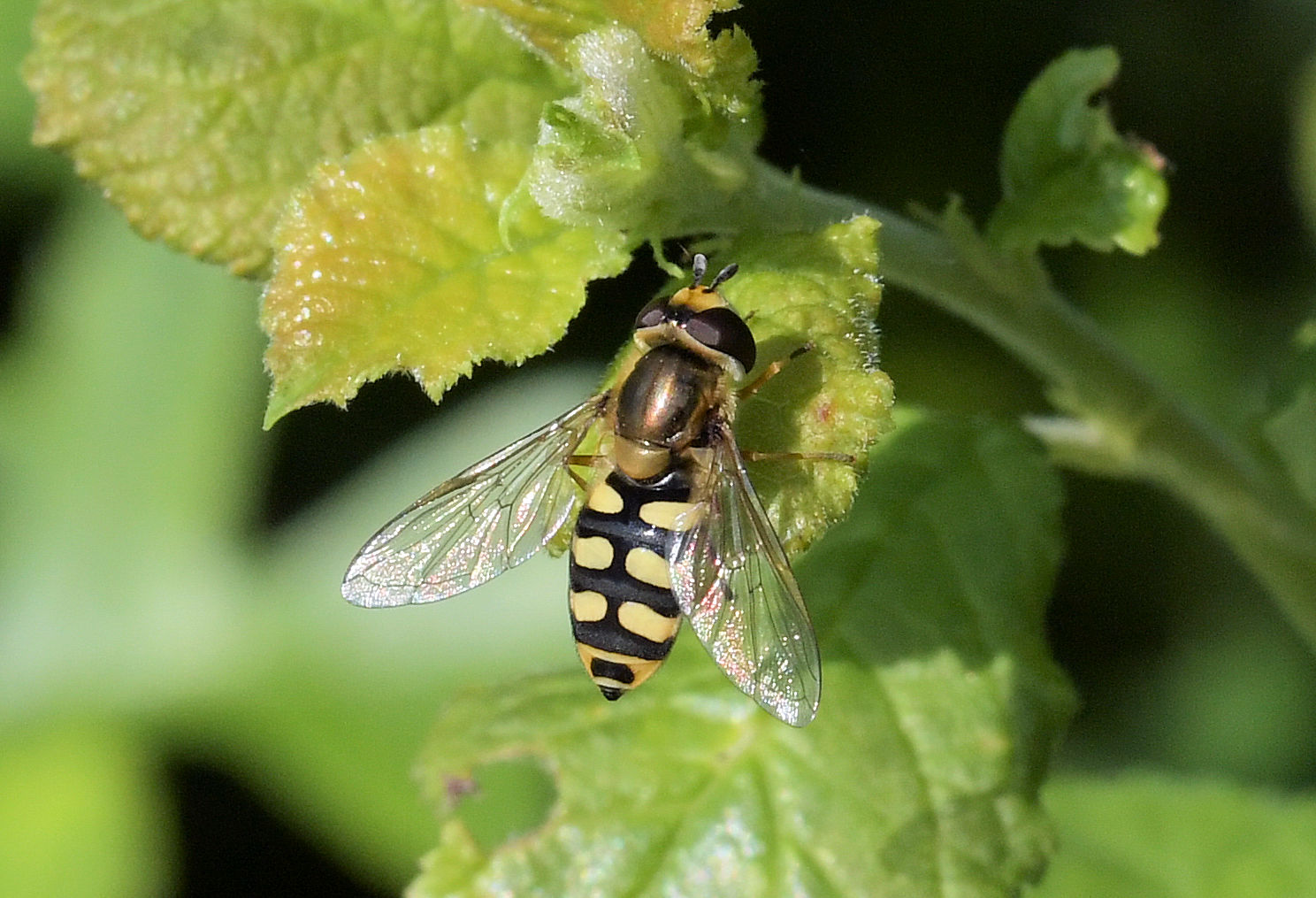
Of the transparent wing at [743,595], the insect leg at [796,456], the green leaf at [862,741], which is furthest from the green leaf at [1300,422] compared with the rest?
the insect leg at [796,456]

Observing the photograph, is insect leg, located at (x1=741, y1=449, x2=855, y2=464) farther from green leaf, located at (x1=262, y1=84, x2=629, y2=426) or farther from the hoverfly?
green leaf, located at (x1=262, y1=84, x2=629, y2=426)

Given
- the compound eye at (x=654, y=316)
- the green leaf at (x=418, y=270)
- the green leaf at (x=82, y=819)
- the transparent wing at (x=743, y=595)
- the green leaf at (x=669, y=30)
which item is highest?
the green leaf at (x=669, y=30)

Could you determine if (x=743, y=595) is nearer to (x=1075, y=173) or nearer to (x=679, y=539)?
(x=679, y=539)

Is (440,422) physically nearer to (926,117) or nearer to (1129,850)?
(926,117)

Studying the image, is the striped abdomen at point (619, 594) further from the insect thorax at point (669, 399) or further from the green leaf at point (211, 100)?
the green leaf at point (211, 100)

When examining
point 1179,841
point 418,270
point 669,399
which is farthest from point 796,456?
point 1179,841

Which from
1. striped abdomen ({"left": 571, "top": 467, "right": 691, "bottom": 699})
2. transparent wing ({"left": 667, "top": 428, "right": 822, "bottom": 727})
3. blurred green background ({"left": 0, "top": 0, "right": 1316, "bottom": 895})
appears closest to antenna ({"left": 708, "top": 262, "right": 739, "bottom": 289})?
transparent wing ({"left": 667, "top": 428, "right": 822, "bottom": 727})
